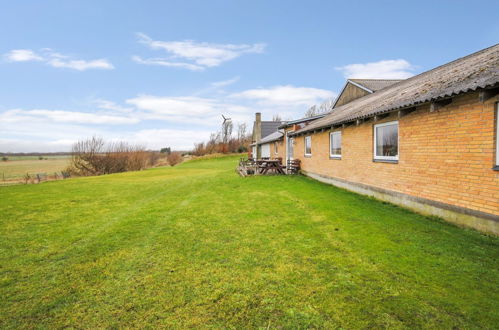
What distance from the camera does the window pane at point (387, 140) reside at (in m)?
7.77

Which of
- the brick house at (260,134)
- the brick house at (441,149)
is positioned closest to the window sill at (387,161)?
the brick house at (441,149)

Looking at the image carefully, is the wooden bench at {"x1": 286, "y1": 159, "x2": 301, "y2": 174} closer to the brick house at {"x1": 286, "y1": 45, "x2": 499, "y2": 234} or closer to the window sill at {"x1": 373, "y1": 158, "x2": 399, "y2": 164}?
the brick house at {"x1": 286, "y1": 45, "x2": 499, "y2": 234}

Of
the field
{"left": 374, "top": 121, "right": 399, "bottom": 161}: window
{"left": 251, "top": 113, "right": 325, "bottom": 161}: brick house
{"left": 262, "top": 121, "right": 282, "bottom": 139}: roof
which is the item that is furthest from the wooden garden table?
the field

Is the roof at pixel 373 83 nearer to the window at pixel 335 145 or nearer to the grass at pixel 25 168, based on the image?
the window at pixel 335 145

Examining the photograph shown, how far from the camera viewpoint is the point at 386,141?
324 inches

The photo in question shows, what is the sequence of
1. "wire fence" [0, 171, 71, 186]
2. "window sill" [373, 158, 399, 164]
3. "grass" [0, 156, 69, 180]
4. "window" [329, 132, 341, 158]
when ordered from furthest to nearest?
"grass" [0, 156, 69, 180] < "wire fence" [0, 171, 71, 186] < "window" [329, 132, 341, 158] < "window sill" [373, 158, 399, 164]

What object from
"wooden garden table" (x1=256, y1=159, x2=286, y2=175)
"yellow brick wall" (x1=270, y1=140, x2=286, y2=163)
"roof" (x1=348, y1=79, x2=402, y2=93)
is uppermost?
"roof" (x1=348, y1=79, x2=402, y2=93)

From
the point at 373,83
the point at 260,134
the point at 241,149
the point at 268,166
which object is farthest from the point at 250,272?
the point at 241,149

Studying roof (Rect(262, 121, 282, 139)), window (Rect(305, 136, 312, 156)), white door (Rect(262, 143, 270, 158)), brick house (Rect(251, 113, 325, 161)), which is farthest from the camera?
roof (Rect(262, 121, 282, 139))

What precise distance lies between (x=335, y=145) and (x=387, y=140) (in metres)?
3.81

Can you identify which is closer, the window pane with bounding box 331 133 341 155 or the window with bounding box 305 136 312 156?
the window pane with bounding box 331 133 341 155

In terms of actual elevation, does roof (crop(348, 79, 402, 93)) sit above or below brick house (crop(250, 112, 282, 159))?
above

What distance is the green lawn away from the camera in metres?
2.64

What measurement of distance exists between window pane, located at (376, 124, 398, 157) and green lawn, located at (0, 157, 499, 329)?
2150 mm
